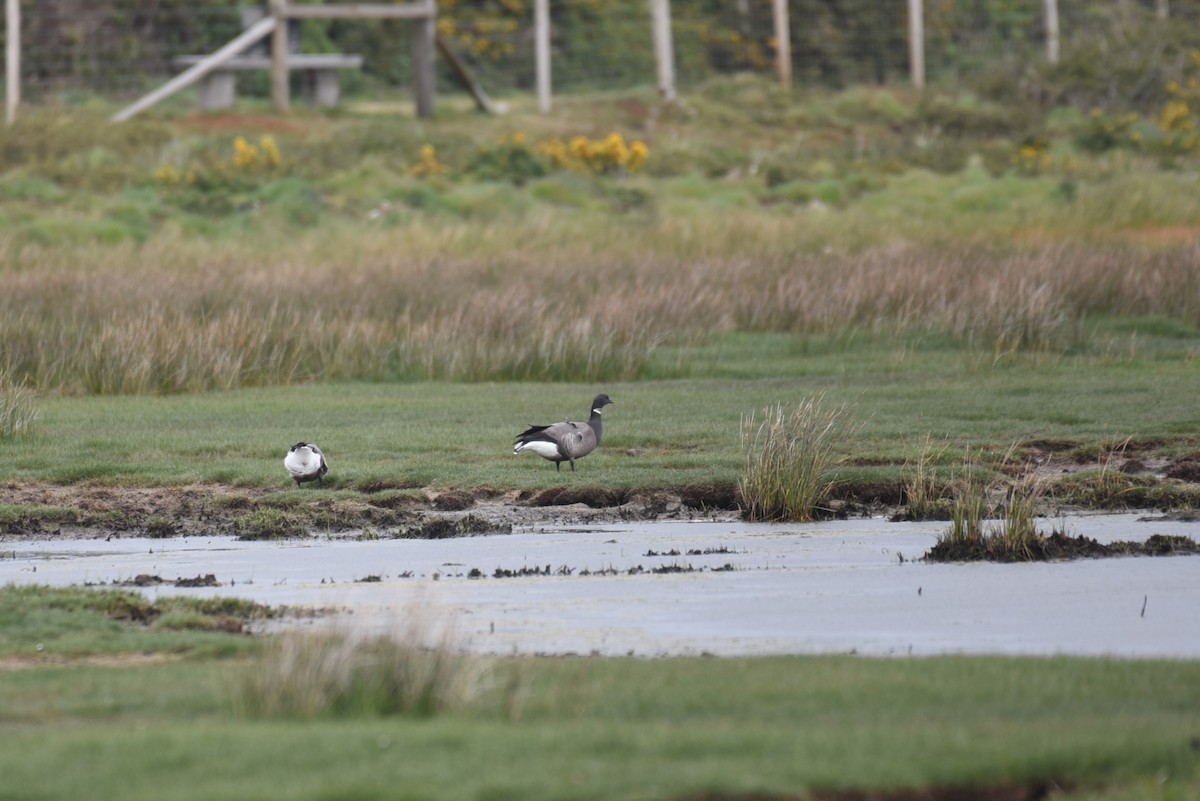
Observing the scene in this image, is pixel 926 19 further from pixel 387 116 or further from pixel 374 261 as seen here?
pixel 374 261

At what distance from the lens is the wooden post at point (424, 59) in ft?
117

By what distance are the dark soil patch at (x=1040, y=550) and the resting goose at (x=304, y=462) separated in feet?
14.1

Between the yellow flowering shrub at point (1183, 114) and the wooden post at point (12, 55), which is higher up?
the wooden post at point (12, 55)

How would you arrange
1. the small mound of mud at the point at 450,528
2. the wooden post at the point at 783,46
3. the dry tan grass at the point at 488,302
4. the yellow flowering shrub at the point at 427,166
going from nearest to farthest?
the small mound of mud at the point at 450,528 < the dry tan grass at the point at 488,302 < the yellow flowering shrub at the point at 427,166 < the wooden post at the point at 783,46

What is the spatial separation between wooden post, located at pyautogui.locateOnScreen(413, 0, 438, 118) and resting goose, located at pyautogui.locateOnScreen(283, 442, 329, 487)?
23632mm

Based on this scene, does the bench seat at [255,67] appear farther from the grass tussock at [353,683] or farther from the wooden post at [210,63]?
the grass tussock at [353,683]

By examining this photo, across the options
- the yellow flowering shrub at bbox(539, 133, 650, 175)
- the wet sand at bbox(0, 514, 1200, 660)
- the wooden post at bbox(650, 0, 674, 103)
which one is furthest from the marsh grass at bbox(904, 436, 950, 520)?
the wooden post at bbox(650, 0, 674, 103)

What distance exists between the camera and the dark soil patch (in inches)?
420

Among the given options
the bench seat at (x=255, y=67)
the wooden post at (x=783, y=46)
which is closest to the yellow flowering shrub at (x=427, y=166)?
the bench seat at (x=255, y=67)

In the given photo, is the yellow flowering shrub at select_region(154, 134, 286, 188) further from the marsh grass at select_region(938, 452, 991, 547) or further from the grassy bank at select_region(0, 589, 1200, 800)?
the grassy bank at select_region(0, 589, 1200, 800)

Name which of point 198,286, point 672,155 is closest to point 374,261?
point 198,286

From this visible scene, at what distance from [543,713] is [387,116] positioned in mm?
31727

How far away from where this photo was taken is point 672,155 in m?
35.8

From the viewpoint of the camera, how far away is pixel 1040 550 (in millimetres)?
10703
